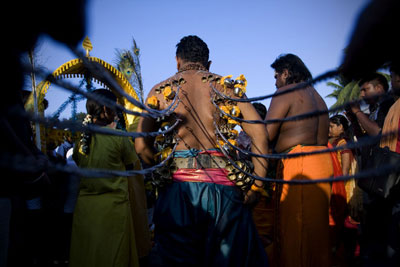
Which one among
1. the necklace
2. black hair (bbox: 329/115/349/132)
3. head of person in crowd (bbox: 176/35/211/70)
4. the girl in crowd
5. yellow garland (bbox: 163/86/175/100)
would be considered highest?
head of person in crowd (bbox: 176/35/211/70)

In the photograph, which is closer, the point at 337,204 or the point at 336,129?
the point at 337,204

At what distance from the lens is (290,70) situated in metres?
3.25

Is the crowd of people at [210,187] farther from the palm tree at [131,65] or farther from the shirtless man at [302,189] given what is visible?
the palm tree at [131,65]

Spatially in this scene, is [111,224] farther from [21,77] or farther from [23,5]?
[23,5]

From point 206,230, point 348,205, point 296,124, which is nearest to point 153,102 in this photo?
point 206,230

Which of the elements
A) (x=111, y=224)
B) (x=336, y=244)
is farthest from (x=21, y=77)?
(x=336, y=244)

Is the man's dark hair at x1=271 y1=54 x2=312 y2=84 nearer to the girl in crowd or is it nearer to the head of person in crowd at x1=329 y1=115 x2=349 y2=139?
the girl in crowd

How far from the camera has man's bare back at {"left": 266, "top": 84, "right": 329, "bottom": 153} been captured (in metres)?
2.79

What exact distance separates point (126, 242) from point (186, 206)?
1069mm

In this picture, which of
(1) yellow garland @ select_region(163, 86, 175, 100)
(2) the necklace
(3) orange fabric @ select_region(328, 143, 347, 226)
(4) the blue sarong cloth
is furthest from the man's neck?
(3) orange fabric @ select_region(328, 143, 347, 226)

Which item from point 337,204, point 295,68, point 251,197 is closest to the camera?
point 251,197

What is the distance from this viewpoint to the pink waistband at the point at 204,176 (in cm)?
218

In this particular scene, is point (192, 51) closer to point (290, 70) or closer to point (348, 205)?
point (290, 70)

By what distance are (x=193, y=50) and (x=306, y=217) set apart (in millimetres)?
1863
